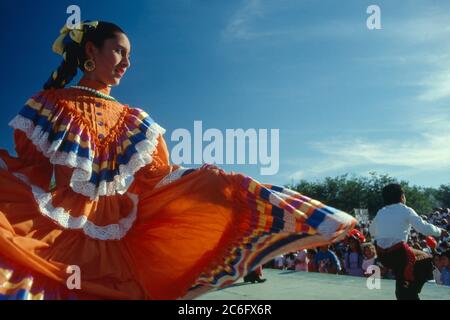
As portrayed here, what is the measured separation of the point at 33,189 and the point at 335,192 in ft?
186

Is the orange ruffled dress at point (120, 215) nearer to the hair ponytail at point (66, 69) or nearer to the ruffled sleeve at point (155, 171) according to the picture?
the ruffled sleeve at point (155, 171)

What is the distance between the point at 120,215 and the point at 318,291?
2673mm

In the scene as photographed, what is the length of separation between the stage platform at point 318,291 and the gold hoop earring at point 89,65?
1.96 m

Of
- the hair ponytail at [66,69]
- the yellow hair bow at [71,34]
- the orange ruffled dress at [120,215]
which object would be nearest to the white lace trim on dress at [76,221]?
the orange ruffled dress at [120,215]

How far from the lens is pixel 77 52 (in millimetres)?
2730

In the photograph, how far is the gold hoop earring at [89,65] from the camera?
2.68 m

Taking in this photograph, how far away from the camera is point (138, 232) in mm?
2363

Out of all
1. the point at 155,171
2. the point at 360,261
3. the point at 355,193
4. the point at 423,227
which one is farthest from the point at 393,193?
the point at 355,193

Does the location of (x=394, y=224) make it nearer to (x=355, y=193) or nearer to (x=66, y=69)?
(x=66, y=69)

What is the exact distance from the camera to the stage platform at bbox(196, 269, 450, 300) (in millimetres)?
3971
